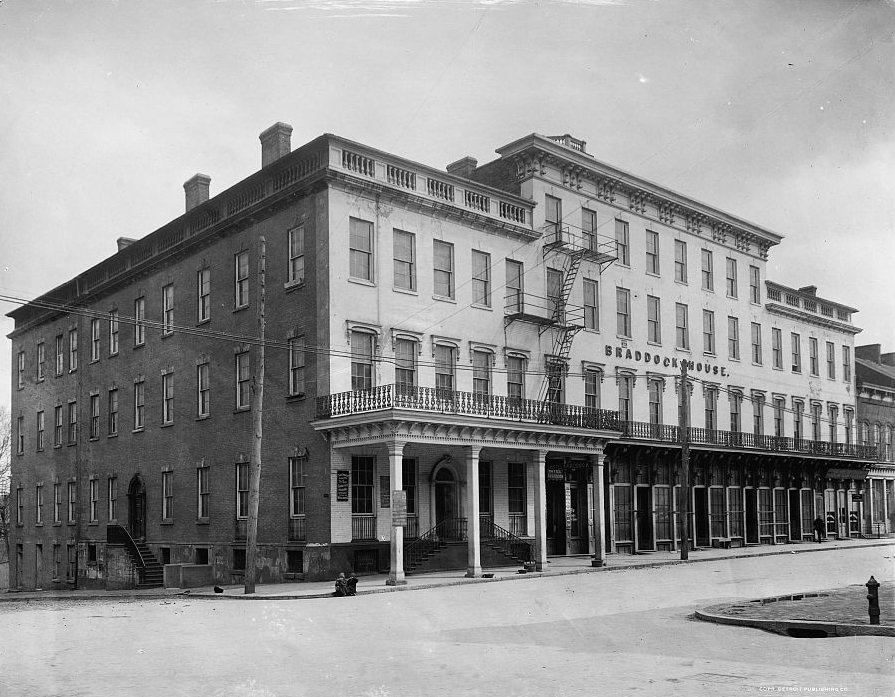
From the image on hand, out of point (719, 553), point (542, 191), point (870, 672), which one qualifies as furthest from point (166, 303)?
point (870, 672)

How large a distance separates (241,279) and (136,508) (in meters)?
11.3

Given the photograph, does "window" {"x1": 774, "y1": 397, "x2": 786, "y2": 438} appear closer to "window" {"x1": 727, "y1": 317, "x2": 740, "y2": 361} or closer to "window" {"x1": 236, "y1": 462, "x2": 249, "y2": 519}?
"window" {"x1": 727, "y1": 317, "x2": 740, "y2": 361}

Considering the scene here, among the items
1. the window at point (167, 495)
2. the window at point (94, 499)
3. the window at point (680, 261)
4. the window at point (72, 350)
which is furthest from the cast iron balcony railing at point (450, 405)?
the window at point (72, 350)

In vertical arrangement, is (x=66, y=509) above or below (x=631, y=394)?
below

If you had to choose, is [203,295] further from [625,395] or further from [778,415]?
[778,415]

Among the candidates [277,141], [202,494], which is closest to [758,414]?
[277,141]

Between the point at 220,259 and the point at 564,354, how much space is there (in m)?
12.6

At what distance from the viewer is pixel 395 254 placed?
100ft

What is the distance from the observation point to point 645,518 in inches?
1556

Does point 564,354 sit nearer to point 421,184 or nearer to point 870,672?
point 421,184

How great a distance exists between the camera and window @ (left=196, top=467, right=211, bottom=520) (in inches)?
1329

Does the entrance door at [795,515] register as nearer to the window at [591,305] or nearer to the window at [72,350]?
the window at [591,305]

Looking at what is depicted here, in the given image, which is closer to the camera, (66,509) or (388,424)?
(388,424)

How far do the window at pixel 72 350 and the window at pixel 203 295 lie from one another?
37.2 feet
